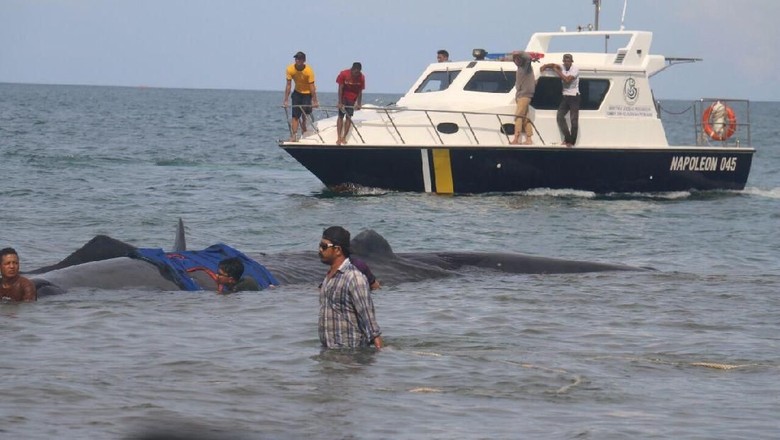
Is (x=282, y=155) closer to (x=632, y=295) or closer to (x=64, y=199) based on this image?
(x=64, y=199)

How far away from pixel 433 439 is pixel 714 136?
1762cm

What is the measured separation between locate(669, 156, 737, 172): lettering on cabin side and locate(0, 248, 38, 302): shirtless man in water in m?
14.0

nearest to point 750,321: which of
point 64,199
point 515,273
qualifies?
point 515,273

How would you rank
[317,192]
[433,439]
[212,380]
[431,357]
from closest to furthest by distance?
1. [433,439]
2. [212,380]
3. [431,357]
4. [317,192]

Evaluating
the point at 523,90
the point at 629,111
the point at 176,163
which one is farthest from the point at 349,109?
the point at 176,163

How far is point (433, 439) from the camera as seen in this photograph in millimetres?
7207

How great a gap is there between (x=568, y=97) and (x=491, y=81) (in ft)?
4.71

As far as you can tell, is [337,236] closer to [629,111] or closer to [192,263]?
[192,263]

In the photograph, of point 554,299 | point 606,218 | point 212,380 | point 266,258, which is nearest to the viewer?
point 212,380

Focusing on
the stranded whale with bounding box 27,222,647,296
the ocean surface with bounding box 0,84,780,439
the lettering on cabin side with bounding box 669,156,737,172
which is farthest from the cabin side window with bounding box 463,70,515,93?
the stranded whale with bounding box 27,222,647,296

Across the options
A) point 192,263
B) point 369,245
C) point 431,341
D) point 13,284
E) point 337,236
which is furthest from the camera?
point 369,245

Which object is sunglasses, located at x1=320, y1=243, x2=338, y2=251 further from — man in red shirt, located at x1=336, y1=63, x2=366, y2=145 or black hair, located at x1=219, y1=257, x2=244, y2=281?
man in red shirt, located at x1=336, y1=63, x2=366, y2=145

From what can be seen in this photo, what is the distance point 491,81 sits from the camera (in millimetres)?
22109

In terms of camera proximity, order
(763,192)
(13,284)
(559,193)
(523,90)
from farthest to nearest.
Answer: (763,192) → (559,193) → (523,90) → (13,284)
